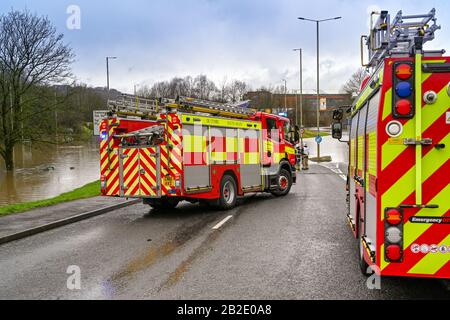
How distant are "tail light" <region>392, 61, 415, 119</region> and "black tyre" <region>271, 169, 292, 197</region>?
10073 millimetres

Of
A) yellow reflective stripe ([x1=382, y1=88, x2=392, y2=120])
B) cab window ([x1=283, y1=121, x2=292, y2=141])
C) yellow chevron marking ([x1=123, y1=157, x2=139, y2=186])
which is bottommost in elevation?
yellow chevron marking ([x1=123, y1=157, x2=139, y2=186])

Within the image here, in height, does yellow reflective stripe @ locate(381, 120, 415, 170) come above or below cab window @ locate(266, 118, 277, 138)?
below

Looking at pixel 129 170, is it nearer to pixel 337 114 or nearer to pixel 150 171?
pixel 150 171

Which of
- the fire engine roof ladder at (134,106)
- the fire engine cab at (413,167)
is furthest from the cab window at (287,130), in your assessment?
the fire engine cab at (413,167)

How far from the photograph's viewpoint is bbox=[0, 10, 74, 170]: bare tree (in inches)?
1137

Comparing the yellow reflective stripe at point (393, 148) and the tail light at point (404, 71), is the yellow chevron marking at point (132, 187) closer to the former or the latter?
the yellow reflective stripe at point (393, 148)

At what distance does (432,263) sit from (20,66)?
30877 mm

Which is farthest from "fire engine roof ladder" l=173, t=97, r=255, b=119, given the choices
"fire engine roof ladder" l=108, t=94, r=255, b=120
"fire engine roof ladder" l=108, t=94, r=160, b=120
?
"fire engine roof ladder" l=108, t=94, r=160, b=120

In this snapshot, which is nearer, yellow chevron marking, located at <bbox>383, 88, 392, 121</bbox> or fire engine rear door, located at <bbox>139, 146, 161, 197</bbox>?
yellow chevron marking, located at <bbox>383, 88, 392, 121</bbox>

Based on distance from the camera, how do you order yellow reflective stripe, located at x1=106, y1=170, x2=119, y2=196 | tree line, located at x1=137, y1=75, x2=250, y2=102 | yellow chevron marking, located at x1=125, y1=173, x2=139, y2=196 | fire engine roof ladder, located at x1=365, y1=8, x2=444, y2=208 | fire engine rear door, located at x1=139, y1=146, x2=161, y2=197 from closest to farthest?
fire engine roof ladder, located at x1=365, y1=8, x2=444, y2=208 → fire engine rear door, located at x1=139, y1=146, x2=161, y2=197 → yellow chevron marking, located at x1=125, y1=173, x2=139, y2=196 → yellow reflective stripe, located at x1=106, y1=170, x2=119, y2=196 → tree line, located at x1=137, y1=75, x2=250, y2=102

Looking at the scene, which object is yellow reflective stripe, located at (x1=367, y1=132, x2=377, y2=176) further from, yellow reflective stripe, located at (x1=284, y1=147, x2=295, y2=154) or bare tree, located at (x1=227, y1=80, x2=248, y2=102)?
bare tree, located at (x1=227, y1=80, x2=248, y2=102)

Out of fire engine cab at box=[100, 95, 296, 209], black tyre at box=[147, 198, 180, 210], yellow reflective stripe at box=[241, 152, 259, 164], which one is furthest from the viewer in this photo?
yellow reflective stripe at box=[241, 152, 259, 164]

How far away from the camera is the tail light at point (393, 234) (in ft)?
14.1
